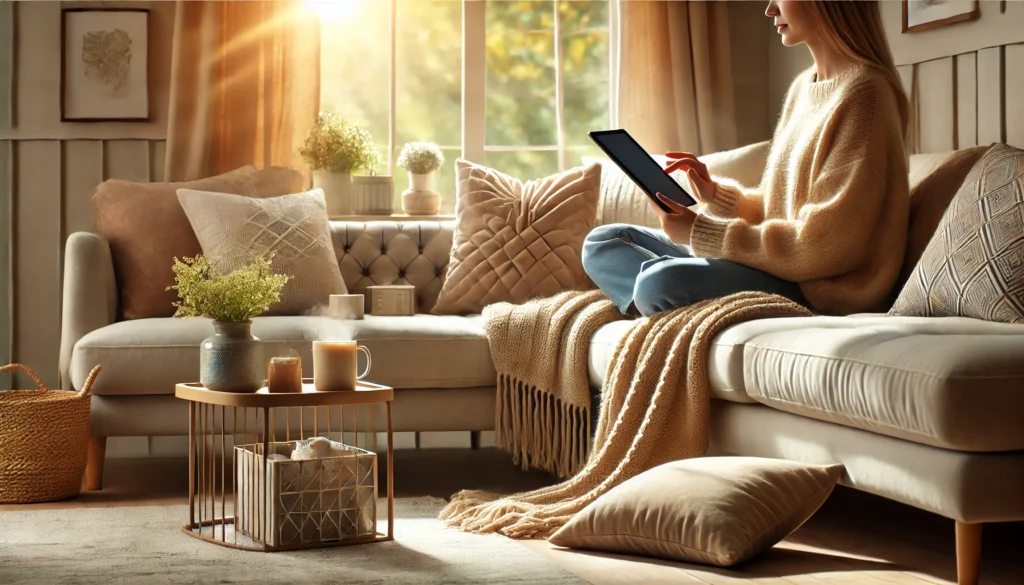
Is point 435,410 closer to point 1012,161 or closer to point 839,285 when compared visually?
point 839,285

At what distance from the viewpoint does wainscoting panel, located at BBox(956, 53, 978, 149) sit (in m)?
3.25

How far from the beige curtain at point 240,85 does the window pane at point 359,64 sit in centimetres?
18

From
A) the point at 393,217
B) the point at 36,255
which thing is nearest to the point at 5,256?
the point at 36,255

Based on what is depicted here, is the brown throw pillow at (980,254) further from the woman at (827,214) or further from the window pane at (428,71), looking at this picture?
the window pane at (428,71)

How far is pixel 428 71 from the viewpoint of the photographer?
4.47 meters

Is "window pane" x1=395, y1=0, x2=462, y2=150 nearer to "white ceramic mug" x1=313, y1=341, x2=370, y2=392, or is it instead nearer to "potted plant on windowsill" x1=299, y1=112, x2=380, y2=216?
"potted plant on windowsill" x1=299, y1=112, x2=380, y2=216

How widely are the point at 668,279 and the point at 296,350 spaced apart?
1.00 m

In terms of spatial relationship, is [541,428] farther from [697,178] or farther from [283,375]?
[283,375]

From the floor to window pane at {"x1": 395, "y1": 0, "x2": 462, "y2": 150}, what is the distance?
5.06ft

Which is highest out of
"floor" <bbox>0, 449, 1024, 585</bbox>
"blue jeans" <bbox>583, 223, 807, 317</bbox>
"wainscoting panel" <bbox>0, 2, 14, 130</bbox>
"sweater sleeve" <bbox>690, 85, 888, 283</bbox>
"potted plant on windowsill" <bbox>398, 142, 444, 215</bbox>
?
"wainscoting panel" <bbox>0, 2, 14, 130</bbox>

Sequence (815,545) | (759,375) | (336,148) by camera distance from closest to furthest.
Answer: (759,375), (815,545), (336,148)

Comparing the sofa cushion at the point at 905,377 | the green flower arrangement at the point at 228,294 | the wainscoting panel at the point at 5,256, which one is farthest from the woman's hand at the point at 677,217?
the wainscoting panel at the point at 5,256

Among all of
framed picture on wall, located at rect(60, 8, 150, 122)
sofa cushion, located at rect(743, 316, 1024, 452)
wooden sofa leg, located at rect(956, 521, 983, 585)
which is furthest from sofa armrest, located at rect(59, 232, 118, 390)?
wooden sofa leg, located at rect(956, 521, 983, 585)

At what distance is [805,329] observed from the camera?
2213 millimetres
